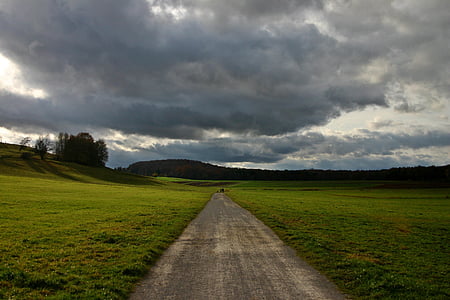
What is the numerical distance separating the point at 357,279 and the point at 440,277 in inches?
146

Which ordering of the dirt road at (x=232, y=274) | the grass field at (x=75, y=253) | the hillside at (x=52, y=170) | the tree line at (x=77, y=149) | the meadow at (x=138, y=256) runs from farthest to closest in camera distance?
1. the tree line at (x=77, y=149)
2. the hillside at (x=52, y=170)
3. the meadow at (x=138, y=256)
4. the grass field at (x=75, y=253)
5. the dirt road at (x=232, y=274)

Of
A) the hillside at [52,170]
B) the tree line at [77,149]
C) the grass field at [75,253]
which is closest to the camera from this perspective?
the grass field at [75,253]

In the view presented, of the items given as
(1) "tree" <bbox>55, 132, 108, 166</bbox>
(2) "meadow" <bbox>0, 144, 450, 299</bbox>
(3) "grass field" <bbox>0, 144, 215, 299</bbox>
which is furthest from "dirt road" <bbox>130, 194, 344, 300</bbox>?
(1) "tree" <bbox>55, 132, 108, 166</bbox>

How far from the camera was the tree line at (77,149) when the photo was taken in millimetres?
137000

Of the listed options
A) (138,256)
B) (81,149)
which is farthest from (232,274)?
(81,149)

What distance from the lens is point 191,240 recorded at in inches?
658

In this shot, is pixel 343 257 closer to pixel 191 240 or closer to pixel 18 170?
pixel 191 240

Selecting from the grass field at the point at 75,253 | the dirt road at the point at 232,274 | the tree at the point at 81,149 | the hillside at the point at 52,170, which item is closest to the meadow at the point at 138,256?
the grass field at the point at 75,253

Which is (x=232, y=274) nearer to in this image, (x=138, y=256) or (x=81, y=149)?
(x=138, y=256)

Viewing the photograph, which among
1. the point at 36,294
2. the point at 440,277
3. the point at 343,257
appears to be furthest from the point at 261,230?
the point at 36,294

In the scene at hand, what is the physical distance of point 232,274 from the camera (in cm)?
1027

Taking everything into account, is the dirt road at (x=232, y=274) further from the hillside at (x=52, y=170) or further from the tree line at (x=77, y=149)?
the tree line at (x=77, y=149)

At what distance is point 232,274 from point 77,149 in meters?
149

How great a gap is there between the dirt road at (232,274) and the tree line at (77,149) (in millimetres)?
140397
